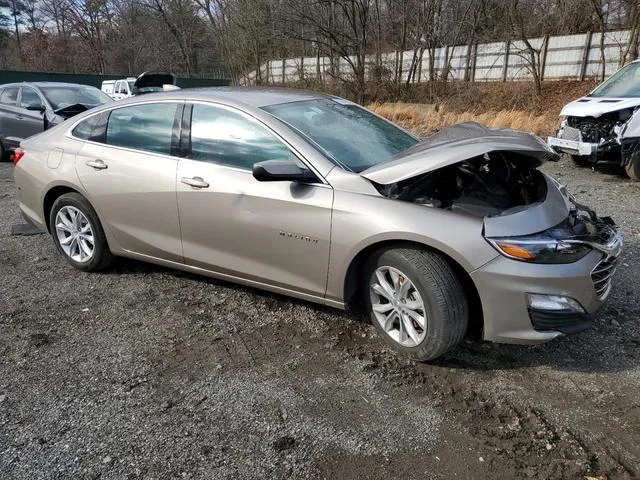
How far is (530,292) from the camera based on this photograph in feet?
8.92

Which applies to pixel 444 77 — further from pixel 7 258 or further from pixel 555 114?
pixel 7 258

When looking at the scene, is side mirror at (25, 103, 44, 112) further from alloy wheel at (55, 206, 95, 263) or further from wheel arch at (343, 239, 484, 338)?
wheel arch at (343, 239, 484, 338)

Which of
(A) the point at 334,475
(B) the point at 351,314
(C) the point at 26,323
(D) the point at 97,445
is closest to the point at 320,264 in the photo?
(B) the point at 351,314

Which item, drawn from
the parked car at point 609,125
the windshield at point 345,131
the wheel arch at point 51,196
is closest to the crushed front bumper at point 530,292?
the windshield at point 345,131

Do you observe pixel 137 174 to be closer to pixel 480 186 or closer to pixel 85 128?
pixel 85 128

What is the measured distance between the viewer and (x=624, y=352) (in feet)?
10.5

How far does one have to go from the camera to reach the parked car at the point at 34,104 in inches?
385

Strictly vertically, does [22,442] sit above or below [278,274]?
below

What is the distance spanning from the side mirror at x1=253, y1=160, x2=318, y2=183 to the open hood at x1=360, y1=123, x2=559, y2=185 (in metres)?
0.35

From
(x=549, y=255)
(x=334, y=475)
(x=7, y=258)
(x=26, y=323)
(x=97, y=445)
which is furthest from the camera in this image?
(x=7, y=258)

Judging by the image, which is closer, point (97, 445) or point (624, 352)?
point (97, 445)

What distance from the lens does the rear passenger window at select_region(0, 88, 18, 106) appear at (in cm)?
1036

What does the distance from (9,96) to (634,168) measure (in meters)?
11.6

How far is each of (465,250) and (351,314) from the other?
123 centimetres
